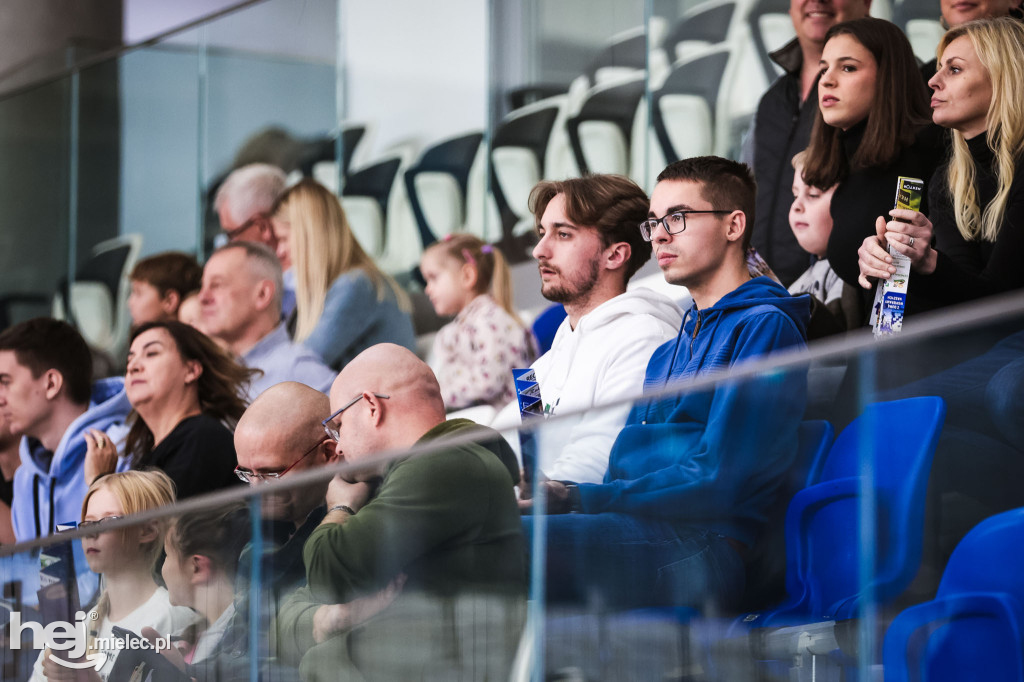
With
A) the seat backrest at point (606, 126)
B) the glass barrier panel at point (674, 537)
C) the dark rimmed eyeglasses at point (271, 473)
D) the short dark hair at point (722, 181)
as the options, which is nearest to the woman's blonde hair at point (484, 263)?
the seat backrest at point (606, 126)

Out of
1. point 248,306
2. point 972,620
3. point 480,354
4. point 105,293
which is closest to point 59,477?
point 248,306

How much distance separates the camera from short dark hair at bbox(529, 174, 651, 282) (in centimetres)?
379

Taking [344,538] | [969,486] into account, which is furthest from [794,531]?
[344,538]

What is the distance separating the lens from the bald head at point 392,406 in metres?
3.20

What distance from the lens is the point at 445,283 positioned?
5879 millimetres

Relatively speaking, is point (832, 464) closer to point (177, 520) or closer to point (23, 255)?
point (177, 520)

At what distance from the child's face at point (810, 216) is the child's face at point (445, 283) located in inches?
74.2

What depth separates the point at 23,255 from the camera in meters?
7.26

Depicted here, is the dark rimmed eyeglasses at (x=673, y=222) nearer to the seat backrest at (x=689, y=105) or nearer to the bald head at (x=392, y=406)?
the bald head at (x=392, y=406)

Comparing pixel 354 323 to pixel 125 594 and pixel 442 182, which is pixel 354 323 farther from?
pixel 125 594

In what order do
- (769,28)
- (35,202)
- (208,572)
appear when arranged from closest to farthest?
(208,572), (769,28), (35,202)

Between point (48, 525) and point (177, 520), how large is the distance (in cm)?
244

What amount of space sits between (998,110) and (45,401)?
3865 mm

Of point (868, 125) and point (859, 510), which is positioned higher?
point (868, 125)
